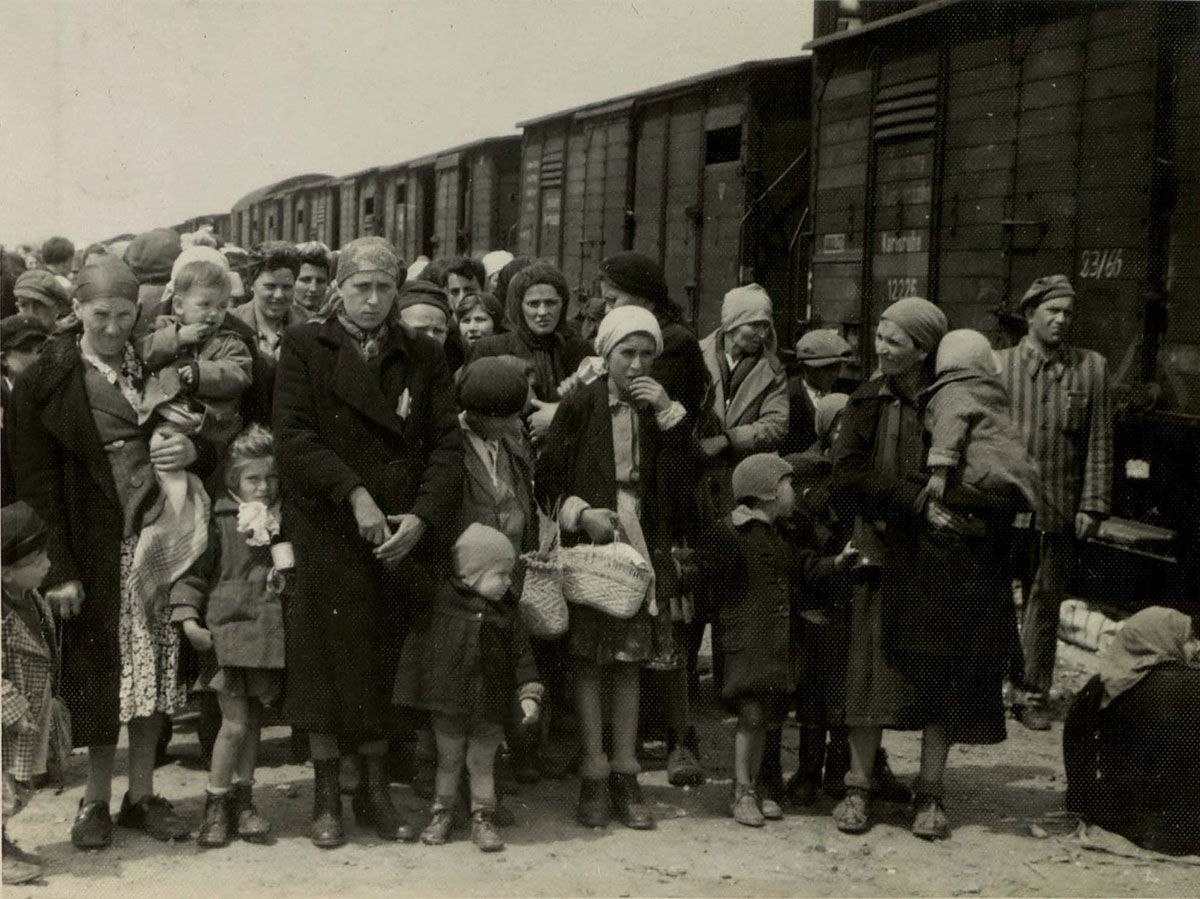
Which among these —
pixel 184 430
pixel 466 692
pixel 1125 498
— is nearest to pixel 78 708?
pixel 184 430

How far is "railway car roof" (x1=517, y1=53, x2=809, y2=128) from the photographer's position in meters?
12.0

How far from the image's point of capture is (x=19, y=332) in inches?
208

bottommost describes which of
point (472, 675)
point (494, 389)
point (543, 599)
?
point (472, 675)

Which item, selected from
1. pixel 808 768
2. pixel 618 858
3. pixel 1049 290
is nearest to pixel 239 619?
pixel 618 858

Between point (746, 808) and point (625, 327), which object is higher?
point (625, 327)

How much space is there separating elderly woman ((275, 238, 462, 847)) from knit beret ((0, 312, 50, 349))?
1.73m

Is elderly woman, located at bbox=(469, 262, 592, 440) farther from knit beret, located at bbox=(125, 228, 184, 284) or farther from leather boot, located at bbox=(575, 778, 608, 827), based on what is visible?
knit beret, located at bbox=(125, 228, 184, 284)

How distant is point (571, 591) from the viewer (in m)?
4.45

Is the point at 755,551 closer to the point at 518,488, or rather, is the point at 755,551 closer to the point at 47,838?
the point at 518,488

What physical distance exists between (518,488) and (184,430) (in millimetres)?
1140

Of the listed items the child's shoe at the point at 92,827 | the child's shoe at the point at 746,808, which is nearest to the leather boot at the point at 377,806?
the child's shoe at the point at 92,827

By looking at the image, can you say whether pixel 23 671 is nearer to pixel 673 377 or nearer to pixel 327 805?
pixel 327 805

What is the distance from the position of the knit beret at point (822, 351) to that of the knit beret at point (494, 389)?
2224 millimetres

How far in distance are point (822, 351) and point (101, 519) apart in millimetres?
3497
